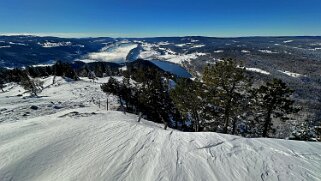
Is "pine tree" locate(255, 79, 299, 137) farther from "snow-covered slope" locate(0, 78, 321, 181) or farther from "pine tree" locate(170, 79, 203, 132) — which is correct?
"snow-covered slope" locate(0, 78, 321, 181)

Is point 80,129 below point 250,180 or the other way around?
below

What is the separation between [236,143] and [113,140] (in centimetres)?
703

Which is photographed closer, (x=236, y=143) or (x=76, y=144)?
(x=236, y=143)

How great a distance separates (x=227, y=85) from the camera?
2441 centimetres

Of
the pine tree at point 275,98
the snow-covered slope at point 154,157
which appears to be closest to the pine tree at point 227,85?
the pine tree at point 275,98

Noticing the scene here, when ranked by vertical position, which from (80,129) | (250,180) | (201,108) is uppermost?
(250,180)

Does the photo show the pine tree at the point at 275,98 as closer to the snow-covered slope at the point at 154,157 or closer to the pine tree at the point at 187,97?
the pine tree at the point at 187,97

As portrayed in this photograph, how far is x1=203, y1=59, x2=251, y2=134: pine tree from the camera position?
2336 cm

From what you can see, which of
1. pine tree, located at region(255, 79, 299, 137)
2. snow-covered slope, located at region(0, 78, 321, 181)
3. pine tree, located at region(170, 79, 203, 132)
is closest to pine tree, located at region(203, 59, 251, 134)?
pine tree, located at region(255, 79, 299, 137)

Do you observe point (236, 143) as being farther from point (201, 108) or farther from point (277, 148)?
point (201, 108)

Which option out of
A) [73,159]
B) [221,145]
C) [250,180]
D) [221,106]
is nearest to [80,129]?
[73,159]

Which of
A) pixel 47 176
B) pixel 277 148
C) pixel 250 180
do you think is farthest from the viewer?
pixel 277 148

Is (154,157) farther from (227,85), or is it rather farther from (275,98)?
(275,98)

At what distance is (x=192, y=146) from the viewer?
1211cm
